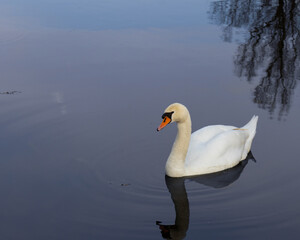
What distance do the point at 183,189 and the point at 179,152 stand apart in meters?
0.58

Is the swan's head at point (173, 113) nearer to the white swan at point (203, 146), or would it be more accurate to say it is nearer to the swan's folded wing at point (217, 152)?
the white swan at point (203, 146)

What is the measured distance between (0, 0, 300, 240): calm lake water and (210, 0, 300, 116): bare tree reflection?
0.04 meters

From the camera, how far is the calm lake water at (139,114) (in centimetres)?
700

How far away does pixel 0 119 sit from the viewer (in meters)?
9.77

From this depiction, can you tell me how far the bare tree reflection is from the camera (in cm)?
1118

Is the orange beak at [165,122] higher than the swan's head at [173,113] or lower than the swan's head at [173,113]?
lower

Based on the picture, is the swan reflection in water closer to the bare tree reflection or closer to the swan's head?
the swan's head

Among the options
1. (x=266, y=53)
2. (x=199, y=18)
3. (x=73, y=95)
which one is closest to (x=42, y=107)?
(x=73, y=95)

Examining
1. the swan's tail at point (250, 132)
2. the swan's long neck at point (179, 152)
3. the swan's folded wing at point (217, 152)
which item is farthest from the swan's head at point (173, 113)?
the swan's tail at point (250, 132)

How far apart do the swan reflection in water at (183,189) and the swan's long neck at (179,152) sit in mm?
122

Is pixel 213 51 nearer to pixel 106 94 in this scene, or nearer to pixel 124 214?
pixel 106 94

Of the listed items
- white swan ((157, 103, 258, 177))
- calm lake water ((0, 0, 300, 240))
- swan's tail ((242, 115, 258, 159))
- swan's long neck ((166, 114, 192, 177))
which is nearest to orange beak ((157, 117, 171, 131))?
white swan ((157, 103, 258, 177))

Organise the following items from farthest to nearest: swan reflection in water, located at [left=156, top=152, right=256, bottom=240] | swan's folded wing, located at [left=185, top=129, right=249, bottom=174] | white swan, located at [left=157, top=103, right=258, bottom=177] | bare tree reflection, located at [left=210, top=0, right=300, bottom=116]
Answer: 1. bare tree reflection, located at [left=210, top=0, right=300, bottom=116]
2. swan's folded wing, located at [left=185, top=129, right=249, bottom=174]
3. white swan, located at [left=157, top=103, right=258, bottom=177]
4. swan reflection in water, located at [left=156, top=152, right=256, bottom=240]

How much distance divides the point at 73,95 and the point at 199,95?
2.54 meters
